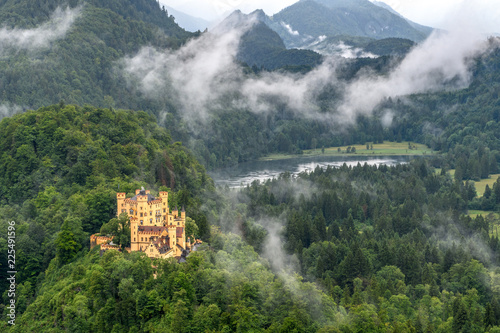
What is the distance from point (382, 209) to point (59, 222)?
82.6 meters

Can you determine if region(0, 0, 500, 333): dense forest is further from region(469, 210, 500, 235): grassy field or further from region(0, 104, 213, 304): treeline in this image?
region(469, 210, 500, 235): grassy field

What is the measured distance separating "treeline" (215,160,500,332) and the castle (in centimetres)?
2449

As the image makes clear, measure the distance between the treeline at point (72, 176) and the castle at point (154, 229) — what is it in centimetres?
880

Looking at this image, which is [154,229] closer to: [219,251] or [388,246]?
[219,251]

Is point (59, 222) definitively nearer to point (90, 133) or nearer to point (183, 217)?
point (183, 217)

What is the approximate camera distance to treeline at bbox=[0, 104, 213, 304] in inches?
4210

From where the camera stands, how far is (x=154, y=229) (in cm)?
9325

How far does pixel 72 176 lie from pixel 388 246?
58.3 metres

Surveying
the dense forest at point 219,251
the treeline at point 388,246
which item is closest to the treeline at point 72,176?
the dense forest at point 219,251

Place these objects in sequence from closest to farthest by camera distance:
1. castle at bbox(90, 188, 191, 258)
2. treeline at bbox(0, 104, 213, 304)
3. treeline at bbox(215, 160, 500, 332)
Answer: castle at bbox(90, 188, 191, 258) < treeline at bbox(215, 160, 500, 332) < treeline at bbox(0, 104, 213, 304)

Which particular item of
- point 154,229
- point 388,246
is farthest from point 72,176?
point 388,246

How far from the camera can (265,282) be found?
91062 millimetres

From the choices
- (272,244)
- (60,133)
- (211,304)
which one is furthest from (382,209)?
(211,304)

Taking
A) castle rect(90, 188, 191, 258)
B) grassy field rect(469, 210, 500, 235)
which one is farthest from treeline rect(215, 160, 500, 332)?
castle rect(90, 188, 191, 258)
